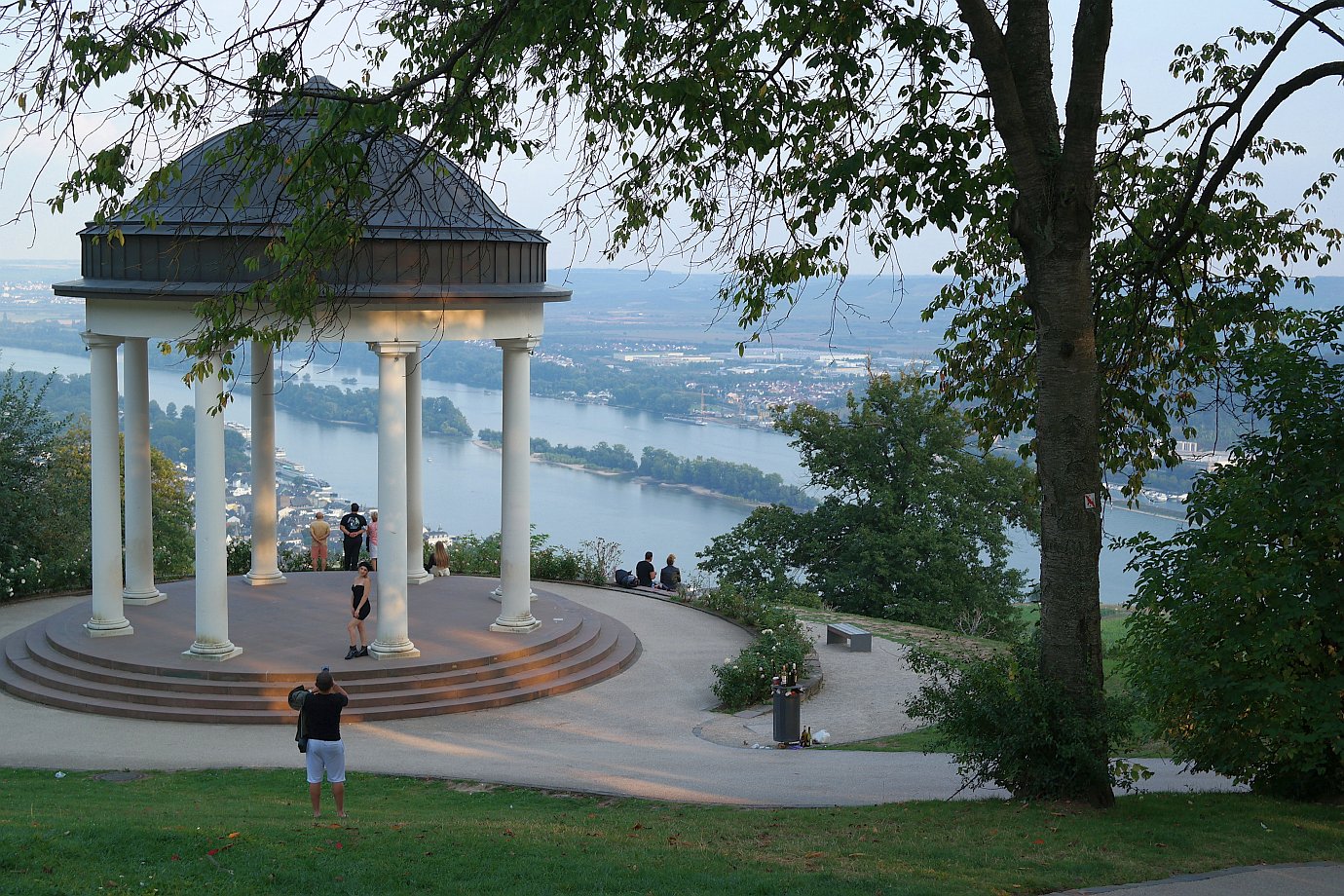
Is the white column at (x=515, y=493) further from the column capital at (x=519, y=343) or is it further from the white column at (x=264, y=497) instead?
the white column at (x=264, y=497)

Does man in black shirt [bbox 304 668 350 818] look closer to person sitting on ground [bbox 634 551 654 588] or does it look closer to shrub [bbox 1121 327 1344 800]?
shrub [bbox 1121 327 1344 800]

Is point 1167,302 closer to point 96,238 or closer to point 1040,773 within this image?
point 1040,773

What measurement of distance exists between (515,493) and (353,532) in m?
5.93

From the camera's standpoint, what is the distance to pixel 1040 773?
1098 centimetres

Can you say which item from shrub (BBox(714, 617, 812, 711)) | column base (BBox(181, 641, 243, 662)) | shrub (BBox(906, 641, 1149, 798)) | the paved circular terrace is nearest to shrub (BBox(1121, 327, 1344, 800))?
shrub (BBox(906, 641, 1149, 798))

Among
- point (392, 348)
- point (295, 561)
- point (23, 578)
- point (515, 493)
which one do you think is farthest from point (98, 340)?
point (295, 561)

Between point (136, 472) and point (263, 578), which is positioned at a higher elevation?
point (136, 472)

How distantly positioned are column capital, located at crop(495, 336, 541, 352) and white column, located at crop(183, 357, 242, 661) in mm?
4327

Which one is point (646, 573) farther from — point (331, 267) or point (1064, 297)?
point (1064, 297)

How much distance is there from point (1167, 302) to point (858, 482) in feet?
70.8

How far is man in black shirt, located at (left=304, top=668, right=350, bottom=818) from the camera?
Answer: 11891mm

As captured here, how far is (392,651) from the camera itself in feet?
60.8

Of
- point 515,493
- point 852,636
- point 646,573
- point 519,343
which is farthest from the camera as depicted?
point 646,573

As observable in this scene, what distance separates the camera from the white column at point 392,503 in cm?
1844
